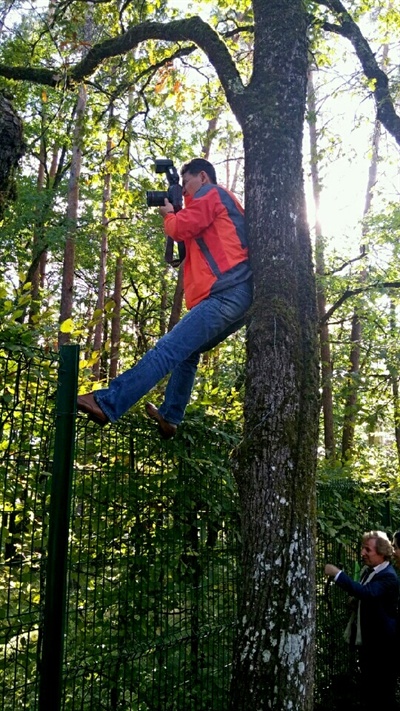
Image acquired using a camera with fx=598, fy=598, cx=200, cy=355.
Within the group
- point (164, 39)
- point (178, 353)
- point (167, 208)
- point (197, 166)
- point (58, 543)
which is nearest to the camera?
point (58, 543)

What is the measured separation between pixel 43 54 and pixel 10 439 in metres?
5.86

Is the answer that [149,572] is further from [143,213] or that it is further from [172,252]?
[143,213]

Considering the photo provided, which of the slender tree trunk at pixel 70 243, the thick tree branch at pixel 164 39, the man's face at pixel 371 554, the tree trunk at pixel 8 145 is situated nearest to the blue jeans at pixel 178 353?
the thick tree branch at pixel 164 39

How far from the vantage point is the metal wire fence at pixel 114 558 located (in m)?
2.72

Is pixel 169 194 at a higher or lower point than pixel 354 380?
lower

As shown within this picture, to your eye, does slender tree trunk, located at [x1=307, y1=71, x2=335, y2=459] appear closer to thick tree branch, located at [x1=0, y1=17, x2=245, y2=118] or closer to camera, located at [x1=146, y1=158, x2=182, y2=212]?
thick tree branch, located at [x1=0, y1=17, x2=245, y2=118]

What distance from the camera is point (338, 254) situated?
14.7m

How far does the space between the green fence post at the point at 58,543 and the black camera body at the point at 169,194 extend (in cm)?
123

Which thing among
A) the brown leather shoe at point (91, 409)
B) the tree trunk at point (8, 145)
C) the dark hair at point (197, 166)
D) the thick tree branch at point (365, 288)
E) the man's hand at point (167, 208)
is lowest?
the brown leather shoe at point (91, 409)

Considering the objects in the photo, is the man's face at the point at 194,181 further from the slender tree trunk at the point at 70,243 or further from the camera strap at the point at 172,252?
the slender tree trunk at the point at 70,243

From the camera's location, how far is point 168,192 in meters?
3.73

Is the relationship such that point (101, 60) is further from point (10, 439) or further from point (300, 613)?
point (300, 613)

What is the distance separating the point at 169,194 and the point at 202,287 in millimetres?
647

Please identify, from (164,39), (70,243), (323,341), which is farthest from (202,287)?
(70,243)
